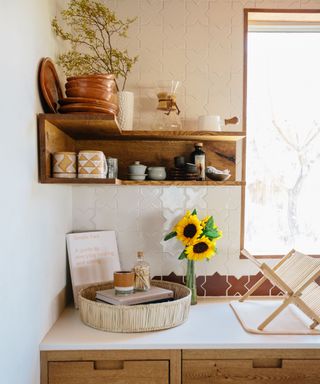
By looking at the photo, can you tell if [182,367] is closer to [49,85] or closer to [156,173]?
[156,173]

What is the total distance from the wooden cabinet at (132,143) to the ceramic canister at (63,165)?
0.02m

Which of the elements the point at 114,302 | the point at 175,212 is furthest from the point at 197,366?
the point at 175,212

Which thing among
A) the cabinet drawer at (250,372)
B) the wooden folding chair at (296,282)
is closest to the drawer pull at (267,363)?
the cabinet drawer at (250,372)

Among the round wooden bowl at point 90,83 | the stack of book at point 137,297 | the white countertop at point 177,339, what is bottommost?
the white countertop at point 177,339

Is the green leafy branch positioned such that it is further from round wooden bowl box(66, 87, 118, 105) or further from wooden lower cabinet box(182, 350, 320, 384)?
wooden lower cabinet box(182, 350, 320, 384)

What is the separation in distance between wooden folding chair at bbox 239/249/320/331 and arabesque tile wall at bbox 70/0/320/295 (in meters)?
0.28

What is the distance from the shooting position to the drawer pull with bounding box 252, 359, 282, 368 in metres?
1.51

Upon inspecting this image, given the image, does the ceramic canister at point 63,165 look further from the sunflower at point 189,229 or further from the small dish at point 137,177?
the sunflower at point 189,229

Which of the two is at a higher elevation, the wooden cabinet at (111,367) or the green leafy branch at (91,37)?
the green leafy branch at (91,37)

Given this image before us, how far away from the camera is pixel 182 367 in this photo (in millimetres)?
1485

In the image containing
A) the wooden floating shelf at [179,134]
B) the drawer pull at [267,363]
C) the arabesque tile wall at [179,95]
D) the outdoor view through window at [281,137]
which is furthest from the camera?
the outdoor view through window at [281,137]

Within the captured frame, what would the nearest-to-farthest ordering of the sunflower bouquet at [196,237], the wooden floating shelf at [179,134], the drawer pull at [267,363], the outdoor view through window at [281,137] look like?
the drawer pull at [267,363] < the wooden floating shelf at [179,134] < the sunflower bouquet at [196,237] < the outdoor view through window at [281,137]

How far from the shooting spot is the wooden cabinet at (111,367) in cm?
146

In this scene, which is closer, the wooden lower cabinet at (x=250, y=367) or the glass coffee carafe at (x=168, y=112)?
the wooden lower cabinet at (x=250, y=367)
